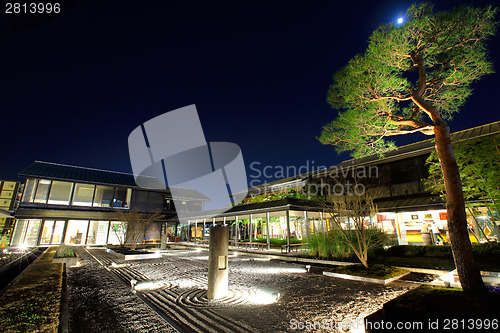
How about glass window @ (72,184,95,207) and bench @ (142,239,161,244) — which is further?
bench @ (142,239,161,244)

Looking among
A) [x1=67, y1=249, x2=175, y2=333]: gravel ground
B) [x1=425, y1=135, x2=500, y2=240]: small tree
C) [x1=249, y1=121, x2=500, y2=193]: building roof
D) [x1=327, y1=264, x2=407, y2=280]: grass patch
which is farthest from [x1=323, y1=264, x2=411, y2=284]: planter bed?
[x1=249, y1=121, x2=500, y2=193]: building roof

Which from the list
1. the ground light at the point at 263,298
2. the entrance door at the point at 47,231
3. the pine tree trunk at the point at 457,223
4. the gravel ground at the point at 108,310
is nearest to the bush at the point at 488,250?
the pine tree trunk at the point at 457,223

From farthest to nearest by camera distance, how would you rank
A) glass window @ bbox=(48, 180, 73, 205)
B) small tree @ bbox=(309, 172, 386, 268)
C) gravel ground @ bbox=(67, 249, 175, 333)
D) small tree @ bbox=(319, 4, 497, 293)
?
glass window @ bbox=(48, 180, 73, 205)
small tree @ bbox=(309, 172, 386, 268)
small tree @ bbox=(319, 4, 497, 293)
gravel ground @ bbox=(67, 249, 175, 333)

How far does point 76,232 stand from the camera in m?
23.1

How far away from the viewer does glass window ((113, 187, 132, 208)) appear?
85.7ft

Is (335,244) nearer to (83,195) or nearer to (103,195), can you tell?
(103,195)

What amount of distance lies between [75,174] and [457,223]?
30.4 metres

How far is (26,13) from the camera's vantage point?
18.8ft

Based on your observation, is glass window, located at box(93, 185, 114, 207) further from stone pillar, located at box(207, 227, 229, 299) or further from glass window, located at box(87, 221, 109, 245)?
stone pillar, located at box(207, 227, 229, 299)

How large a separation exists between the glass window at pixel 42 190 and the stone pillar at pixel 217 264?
85.9ft

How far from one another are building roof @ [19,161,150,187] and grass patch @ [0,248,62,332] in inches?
837

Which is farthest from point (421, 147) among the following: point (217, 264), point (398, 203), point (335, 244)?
point (217, 264)

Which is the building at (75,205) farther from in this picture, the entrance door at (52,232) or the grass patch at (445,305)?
the grass patch at (445,305)

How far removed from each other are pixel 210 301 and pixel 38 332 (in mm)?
2669
